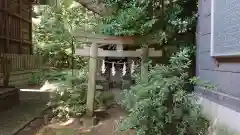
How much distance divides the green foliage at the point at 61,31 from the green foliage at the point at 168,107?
17.7 ft

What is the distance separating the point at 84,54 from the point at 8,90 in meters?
4.39

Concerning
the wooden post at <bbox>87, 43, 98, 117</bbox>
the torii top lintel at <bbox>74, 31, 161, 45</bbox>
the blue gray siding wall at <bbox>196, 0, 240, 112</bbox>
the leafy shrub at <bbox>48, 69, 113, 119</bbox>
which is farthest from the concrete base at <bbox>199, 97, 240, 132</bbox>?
the leafy shrub at <bbox>48, 69, 113, 119</bbox>

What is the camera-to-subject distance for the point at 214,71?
13.7 feet

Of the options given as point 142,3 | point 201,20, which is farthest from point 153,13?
point 201,20

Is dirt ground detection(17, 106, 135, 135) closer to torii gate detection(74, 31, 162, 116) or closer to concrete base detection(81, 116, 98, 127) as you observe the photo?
concrete base detection(81, 116, 98, 127)

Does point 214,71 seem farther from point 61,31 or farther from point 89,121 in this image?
point 61,31

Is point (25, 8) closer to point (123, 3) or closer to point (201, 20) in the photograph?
point (123, 3)

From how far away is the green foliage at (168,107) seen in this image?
3992mm

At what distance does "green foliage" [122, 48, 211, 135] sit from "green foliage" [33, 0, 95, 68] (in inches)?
212

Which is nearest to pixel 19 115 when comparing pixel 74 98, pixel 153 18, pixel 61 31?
pixel 74 98

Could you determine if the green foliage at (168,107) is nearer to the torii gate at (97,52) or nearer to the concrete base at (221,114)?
the concrete base at (221,114)

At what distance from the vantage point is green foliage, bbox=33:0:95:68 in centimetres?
1195

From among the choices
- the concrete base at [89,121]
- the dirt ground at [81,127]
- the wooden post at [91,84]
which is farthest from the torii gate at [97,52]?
the dirt ground at [81,127]

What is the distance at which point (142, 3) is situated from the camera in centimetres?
620
